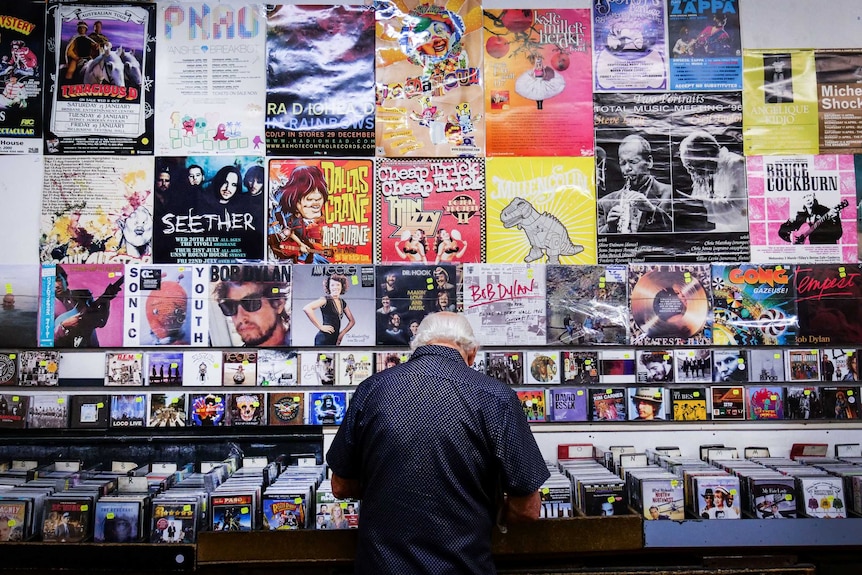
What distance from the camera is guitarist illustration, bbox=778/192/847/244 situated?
367 centimetres

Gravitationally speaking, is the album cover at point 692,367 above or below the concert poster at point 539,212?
below

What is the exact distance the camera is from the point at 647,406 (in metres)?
3.57

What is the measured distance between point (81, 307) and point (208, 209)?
0.87 metres

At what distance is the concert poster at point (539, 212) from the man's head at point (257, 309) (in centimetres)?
119

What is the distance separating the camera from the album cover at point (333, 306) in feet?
11.6

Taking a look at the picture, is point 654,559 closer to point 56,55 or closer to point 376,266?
point 376,266

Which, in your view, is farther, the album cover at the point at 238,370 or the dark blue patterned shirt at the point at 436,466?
the album cover at the point at 238,370

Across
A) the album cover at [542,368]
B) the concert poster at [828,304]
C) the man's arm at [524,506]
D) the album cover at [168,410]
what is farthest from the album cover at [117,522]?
the concert poster at [828,304]

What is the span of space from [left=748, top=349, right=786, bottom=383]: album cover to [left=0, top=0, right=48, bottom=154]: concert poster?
4199 millimetres

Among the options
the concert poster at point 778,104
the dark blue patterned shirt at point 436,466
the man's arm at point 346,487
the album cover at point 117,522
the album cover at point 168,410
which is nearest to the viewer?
the dark blue patterned shirt at point 436,466

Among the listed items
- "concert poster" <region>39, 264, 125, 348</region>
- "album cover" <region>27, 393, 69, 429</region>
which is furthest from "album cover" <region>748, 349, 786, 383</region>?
"album cover" <region>27, 393, 69, 429</region>

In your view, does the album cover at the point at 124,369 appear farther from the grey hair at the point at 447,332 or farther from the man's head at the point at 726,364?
the man's head at the point at 726,364

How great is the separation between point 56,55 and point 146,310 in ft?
5.11

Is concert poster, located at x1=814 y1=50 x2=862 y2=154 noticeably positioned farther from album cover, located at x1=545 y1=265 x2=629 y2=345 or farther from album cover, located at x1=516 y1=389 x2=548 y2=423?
album cover, located at x1=516 y1=389 x2=548 y2=423
